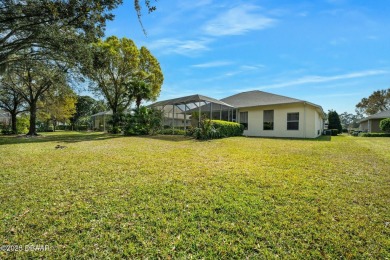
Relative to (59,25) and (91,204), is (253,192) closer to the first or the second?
(91,204)

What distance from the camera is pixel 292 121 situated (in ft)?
49.7

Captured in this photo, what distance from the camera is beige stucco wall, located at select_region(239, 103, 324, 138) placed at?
14.6 m

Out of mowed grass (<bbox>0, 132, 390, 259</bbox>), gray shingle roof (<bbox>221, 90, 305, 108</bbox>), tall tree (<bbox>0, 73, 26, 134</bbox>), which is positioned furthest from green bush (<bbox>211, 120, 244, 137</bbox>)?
tall tree (<bbox>0, 73, 26, 134</bbox>)

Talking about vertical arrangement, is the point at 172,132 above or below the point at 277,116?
below

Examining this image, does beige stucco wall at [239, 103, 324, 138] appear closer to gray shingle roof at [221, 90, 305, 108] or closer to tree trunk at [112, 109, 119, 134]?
gray shingle roof at [221, 90, 305, 108]

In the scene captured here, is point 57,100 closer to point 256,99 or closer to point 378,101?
point 256,99

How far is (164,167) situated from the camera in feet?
17.3

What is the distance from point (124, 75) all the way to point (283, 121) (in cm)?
1613

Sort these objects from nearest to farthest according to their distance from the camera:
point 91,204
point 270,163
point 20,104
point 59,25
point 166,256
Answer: point 166,256, point 91,204, point 270,163, point 59,25, point 20,104

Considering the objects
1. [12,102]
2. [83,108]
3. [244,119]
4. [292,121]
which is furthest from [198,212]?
[83,108]

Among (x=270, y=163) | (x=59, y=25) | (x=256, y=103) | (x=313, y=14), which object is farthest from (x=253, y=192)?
(x=256, y=103)

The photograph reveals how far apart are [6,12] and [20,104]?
21736 millimetres

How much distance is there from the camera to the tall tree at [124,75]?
59.6 ft

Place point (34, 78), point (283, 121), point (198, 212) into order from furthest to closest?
point (34, 78), point (283, 121), point (198, 212)
